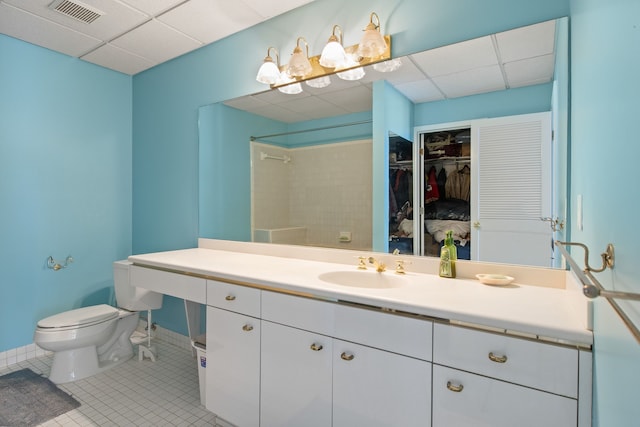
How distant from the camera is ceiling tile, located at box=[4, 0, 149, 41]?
6.54 ft

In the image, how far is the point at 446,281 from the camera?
1440 mm

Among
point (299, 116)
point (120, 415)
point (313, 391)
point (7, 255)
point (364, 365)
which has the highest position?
point (299, 116)

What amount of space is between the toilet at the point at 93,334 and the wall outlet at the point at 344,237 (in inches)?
61.9

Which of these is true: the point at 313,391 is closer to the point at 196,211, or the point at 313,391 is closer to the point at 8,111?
the point at 196,211

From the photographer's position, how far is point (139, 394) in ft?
Result: 6.76

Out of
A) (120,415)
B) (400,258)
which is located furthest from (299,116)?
(120,415)

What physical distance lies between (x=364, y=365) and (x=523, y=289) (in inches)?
27.0

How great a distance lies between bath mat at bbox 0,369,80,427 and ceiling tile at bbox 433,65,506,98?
2667mm

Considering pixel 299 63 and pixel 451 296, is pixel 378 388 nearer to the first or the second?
pixel 451 296

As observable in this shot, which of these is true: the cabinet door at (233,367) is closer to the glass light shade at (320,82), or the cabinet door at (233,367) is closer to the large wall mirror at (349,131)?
the large wall mirror at (349,131)

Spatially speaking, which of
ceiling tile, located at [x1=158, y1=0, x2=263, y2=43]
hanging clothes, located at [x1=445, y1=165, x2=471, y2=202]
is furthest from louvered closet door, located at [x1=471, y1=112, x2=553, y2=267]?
ceiling tile, located at [x1=158, y1=0, x2=263, y2=43]

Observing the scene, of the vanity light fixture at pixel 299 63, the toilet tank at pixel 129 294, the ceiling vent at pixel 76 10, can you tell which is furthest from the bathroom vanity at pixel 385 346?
the ceiling vent at pixel 76 10

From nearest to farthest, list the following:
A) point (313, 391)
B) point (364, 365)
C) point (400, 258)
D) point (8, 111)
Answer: point (364, 365)
point (313, 391)
point (400, 258)
point (8, 111)

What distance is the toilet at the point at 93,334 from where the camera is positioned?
2109mm
